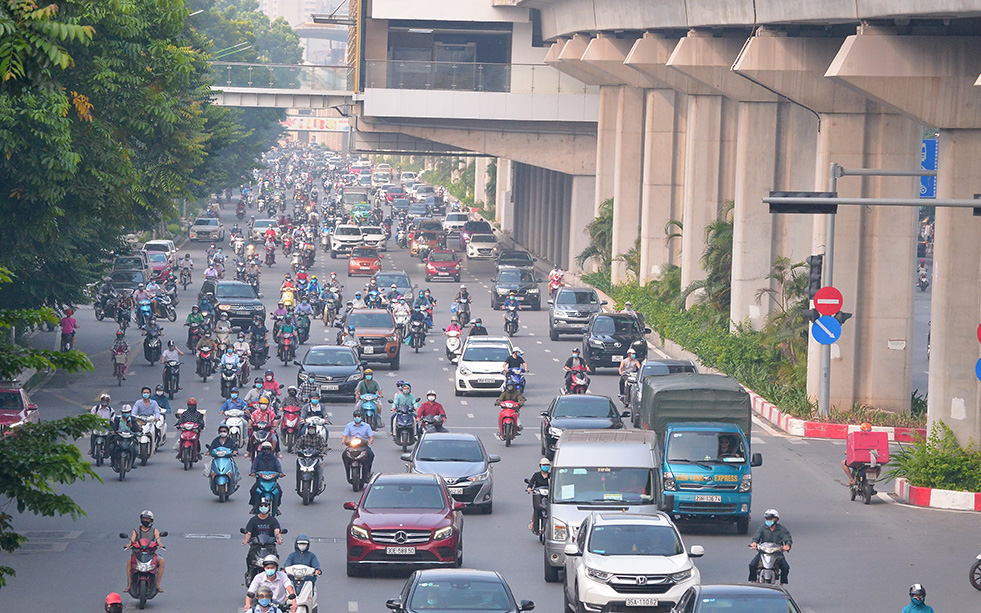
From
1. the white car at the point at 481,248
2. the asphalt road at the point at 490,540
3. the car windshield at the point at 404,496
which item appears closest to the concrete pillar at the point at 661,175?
the white car at the point at 481,248

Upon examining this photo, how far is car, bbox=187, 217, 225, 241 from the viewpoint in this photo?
98938 millimetres

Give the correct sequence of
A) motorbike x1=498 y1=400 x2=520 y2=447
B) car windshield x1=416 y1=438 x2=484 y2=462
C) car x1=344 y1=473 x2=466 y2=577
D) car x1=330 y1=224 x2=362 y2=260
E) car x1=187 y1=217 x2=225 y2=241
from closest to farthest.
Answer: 1. car x1=344 y1=473 x2=466 y2=577
2. car windshield x1=416 y1=438 x2=484 y2=462
3. motorbike x1=498 y1=400 x2=520 y2=447
4. car x1=330 y1=224 x2=362 y2=260
5. car x1=187 y1=217 x2=225 y2=241

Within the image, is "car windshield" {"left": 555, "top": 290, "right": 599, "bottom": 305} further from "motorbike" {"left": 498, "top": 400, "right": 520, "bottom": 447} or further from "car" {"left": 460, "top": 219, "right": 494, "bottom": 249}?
"car" {"left": 460, "top": 219, "right": 494, "bottom": 249}

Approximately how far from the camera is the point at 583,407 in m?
33.2

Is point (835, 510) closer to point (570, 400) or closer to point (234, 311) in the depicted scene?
point (570, 400)

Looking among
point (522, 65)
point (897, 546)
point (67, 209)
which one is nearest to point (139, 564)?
point (67, 209)

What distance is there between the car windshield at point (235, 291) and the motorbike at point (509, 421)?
19.9 meters

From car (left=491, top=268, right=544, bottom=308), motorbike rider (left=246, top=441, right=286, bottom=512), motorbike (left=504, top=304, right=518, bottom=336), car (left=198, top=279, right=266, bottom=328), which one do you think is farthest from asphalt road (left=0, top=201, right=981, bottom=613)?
car (left=491, top=268, right=544, bottom=308)

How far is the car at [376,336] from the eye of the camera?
46562 mm

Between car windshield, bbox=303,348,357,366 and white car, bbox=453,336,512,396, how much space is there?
3.06 meters

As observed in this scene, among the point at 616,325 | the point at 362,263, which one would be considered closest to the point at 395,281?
the point at 362,263

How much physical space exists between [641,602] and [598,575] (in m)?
0.61

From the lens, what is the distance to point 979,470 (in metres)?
29.8

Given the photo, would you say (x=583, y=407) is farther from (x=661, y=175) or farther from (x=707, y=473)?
(x=661, y=175)
